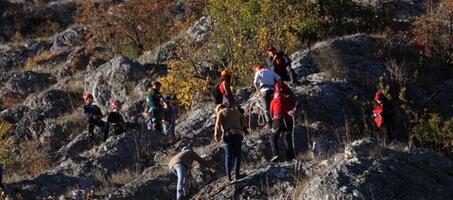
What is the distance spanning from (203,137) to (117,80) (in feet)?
28.6

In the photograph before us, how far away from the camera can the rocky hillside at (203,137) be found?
11523mm

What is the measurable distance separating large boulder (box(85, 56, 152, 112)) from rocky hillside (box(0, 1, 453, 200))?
4cm

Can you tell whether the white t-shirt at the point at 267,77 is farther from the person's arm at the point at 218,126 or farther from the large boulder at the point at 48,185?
the large boulder at the point at 48,185

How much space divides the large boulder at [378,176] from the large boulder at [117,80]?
14.0 metres

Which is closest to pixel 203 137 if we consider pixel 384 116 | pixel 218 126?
pixel 384 116

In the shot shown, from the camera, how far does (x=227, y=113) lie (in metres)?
12.0

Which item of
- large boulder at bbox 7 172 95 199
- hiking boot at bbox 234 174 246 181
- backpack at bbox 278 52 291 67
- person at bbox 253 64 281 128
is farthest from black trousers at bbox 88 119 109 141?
hiking boot at bbox 234 174 246 181

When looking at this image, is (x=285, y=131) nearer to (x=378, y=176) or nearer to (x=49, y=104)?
(x=378, y=176)

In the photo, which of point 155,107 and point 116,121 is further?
point 116,121

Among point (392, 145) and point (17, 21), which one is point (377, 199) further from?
point (17, 21)

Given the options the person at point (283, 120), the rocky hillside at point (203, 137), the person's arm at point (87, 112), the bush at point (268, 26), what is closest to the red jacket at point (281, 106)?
the person at point (283, 120)

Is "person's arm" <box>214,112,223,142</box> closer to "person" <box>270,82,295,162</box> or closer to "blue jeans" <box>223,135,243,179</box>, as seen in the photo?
"blue jeans" <box>223,135,243,179</box>

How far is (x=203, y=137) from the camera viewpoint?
1759cm

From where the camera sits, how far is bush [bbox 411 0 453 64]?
897 inches
